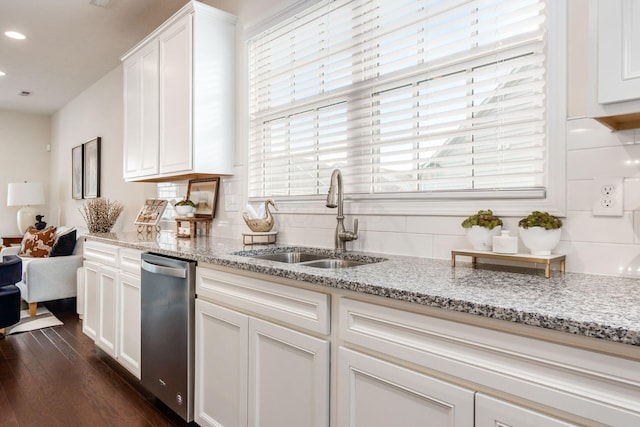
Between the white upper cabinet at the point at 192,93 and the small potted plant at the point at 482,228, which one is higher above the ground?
the white upper cabinet at the point at 192,93

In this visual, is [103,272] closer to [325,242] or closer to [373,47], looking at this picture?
[325,242]

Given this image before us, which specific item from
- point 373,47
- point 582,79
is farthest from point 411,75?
point 582,79

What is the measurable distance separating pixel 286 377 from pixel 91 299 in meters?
2.43

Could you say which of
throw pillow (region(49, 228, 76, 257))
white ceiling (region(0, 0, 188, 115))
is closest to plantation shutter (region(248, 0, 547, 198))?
white ceiling (region(0, 0, 188, 115))

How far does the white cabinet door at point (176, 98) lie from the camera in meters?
2.87

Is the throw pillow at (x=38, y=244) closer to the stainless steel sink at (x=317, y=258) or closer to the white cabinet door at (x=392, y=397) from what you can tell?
the stainless steel sink at (x=317, y=258)

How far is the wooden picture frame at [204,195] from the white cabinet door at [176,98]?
12.0 inches

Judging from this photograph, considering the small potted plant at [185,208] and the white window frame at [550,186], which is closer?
the white window frame at [550,186]

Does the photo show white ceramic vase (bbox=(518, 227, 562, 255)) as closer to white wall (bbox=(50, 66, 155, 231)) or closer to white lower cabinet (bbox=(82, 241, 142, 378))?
white lower cabinet (bbox=(82, 241, 142, 378))

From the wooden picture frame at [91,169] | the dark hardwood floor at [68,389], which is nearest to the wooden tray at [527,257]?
the dark hardwood floor at [68,389]

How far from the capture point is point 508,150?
1.60 m

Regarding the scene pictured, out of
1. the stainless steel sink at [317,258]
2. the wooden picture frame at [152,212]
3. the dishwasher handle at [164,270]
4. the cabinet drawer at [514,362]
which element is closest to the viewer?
the cabinet drawer at [514,362]

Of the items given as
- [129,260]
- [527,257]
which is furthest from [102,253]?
[527,257]

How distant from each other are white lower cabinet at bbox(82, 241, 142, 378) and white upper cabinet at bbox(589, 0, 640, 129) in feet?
7.84
